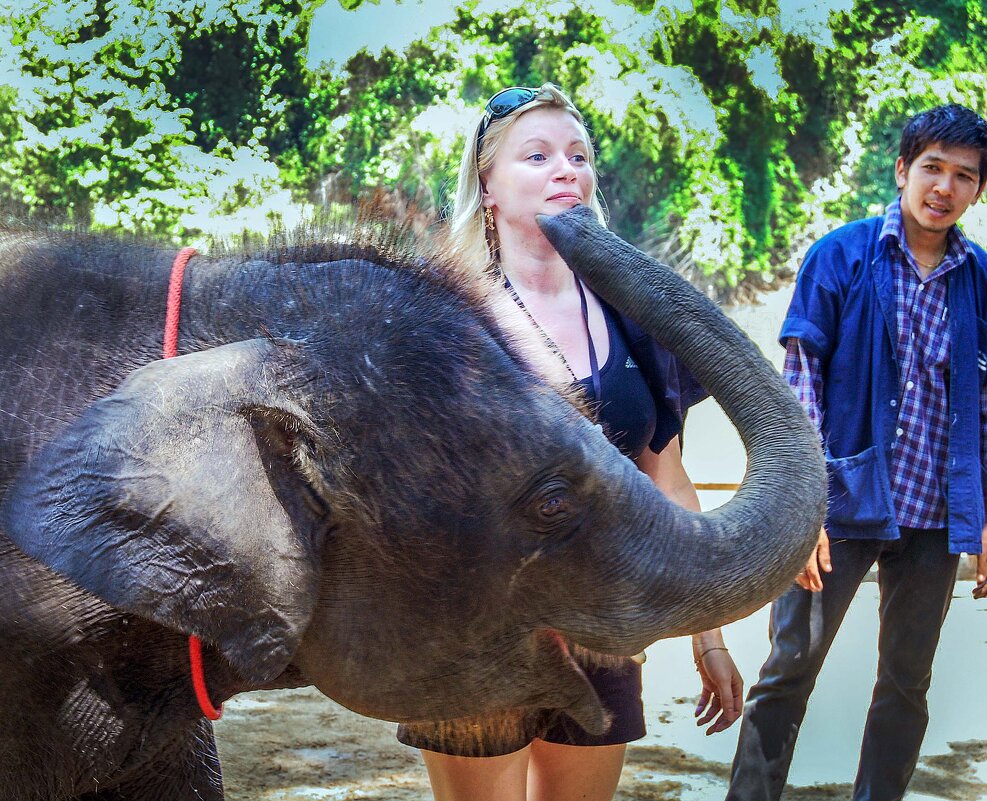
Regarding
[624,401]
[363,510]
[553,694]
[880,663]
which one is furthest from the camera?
[880,663]

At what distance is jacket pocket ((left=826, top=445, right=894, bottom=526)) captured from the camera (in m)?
3.63

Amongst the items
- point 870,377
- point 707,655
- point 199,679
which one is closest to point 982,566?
point 870,377

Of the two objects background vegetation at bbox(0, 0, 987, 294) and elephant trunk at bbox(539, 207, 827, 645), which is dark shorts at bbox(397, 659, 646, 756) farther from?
background vegetation at bbox(0, 0, 987, 294)

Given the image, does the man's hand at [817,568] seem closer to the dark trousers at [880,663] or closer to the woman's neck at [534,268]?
the dark trousers at [880,663]

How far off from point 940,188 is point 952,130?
0.20 metres

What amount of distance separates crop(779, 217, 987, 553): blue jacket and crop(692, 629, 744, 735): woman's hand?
125 centimetres

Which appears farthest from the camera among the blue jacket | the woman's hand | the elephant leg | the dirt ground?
the dirt ground

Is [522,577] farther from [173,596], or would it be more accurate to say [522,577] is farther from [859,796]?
[859,796]

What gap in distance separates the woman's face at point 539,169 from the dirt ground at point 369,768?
2763 millimetres

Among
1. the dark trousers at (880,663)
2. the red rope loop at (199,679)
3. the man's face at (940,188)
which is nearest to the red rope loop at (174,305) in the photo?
the red rope loop at (199,679)

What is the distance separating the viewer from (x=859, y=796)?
3957mm

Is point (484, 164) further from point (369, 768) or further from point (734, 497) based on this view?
point (369, 768)

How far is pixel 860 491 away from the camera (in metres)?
3.68

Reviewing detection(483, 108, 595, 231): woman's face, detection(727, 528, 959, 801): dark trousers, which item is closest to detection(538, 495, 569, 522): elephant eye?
detection(483, 108, 595, 231): woman's face
